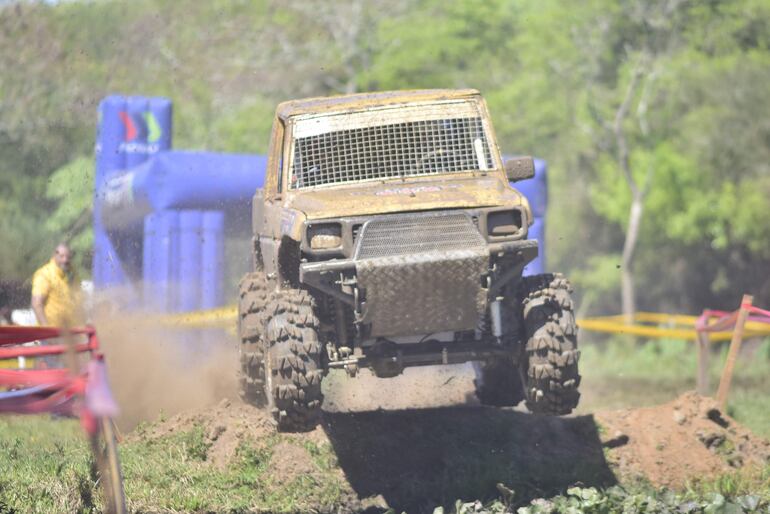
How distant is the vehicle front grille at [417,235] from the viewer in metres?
7.61

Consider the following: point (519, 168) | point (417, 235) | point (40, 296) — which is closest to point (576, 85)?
point (40, 296)

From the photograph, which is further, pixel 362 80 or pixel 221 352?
pixel 362 80

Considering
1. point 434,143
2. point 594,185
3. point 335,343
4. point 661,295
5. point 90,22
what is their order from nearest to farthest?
point 335,343
point 434,143
point 90,22
point 594,185
point 661,295

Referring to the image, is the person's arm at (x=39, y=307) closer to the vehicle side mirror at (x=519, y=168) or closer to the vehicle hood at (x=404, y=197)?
the vehicle hood at (x=404, y=197)

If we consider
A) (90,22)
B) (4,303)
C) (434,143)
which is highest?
(90,22)

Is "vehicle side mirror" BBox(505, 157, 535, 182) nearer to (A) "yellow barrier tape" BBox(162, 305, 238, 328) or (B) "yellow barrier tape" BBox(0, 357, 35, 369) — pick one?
(A) "yellow barrier tape" BBox(162, 305, 238, 328)

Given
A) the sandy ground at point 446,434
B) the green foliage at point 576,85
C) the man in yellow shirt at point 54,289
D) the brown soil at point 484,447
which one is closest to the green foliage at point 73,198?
the man in yellow shirt at point 54,289

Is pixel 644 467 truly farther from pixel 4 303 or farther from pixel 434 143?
pixel 4 303

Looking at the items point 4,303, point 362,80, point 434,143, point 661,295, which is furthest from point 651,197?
point 434,143

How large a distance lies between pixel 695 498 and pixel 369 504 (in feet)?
7.46

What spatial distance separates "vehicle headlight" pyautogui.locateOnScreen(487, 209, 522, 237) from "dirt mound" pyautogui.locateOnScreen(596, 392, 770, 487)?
2525 mm

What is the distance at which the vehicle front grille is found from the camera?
761 cm

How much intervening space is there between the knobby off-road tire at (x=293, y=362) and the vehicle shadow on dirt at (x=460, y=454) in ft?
3.97

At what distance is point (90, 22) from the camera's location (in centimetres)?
2003
